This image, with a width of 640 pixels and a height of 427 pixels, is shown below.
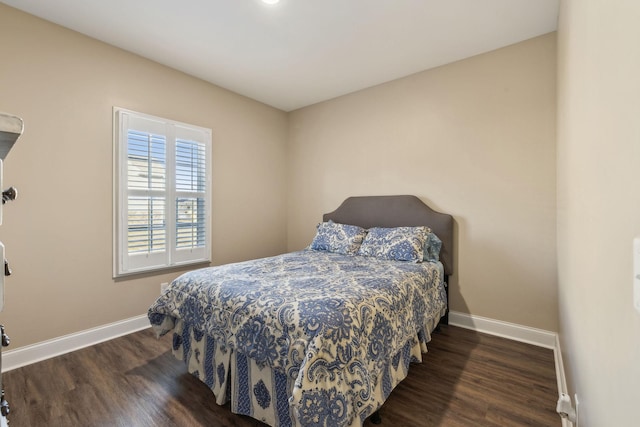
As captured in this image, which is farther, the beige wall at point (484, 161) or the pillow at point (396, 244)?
the pillow at point (396, 244)

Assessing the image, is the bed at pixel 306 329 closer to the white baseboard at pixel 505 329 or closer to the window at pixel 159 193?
the white baseboard at pixel 505 329

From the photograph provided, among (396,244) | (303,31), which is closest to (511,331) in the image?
(396,244)

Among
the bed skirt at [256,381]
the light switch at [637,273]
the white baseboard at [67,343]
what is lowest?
the white baseboard at [67,343]

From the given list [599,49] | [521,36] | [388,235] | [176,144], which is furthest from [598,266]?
[176,144]

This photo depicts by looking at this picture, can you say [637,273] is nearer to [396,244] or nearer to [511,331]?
[396,244]

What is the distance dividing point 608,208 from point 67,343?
3.34 m

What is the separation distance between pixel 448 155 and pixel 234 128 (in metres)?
2.47

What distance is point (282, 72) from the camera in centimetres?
305

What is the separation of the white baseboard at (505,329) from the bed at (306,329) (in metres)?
0.44

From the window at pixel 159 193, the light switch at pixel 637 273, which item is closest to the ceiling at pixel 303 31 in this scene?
the window at pixel 159 193

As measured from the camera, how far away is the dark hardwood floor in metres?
1.58

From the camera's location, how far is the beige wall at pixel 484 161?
2.43 m

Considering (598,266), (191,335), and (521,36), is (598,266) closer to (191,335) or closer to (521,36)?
(191,335)

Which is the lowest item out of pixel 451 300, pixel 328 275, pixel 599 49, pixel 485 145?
pixel 451 300
